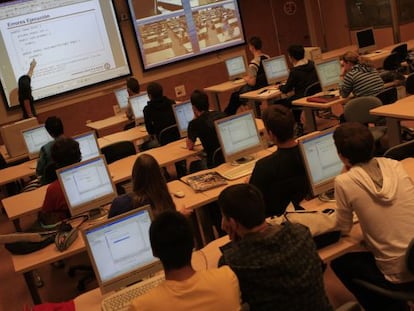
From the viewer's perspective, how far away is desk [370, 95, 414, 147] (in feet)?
14.6

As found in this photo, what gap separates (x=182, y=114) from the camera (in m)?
5.86

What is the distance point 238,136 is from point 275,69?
4.04m

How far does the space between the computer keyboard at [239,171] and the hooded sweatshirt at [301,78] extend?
3053mm

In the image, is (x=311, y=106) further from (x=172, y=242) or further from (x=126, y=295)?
(x=172, y=242)

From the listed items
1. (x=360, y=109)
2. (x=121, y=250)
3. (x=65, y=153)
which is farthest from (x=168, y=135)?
(x=121, y=250)

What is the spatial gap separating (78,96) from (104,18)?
150cm

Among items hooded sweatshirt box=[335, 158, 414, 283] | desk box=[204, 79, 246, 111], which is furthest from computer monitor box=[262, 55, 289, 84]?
hooded sweatshirt box=[335, 158, 414, 283]

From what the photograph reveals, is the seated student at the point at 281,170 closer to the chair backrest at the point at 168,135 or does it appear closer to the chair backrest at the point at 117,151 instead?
the chair backrest at the point at 117,151

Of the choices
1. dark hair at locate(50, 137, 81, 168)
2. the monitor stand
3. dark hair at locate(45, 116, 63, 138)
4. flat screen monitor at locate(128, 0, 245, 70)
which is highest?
flat screen monitor at locate(128, 0, 245, 70)

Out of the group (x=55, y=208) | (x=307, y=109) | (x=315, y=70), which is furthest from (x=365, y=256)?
(x=315, y=70)

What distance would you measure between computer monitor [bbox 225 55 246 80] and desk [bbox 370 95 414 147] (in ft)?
15.0

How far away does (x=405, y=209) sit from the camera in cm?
245

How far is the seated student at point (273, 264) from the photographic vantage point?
6.55 ft

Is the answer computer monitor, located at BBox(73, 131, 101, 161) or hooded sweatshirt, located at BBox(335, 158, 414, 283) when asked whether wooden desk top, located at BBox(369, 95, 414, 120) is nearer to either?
hooded sweatshirt, located at BBox(335, 158, 414, 283)
